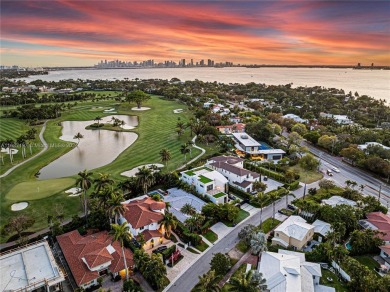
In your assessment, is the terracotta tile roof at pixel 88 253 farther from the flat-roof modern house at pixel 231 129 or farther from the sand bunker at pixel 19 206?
the flat-roof modern house at pixel 231 129

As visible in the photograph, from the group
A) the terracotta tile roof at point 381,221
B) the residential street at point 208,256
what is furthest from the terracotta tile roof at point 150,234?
the terracotta tile roof at point 381,221

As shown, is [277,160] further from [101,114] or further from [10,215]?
[101,114]

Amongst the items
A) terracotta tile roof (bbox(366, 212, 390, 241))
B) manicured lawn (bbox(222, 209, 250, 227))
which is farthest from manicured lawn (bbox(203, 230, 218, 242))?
terracotta tile roof (bbox(366, 212, 390, 241))

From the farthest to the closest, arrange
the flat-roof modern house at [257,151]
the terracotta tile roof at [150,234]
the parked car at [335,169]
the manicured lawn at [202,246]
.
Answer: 1. the flat-roof modern house at [257,151]
2. the parked car at [335,169]
3. the manicured lawn at [202,246]
4. the terracotta tile roof at [150,234]

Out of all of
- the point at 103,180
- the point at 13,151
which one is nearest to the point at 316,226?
the point at 103,180

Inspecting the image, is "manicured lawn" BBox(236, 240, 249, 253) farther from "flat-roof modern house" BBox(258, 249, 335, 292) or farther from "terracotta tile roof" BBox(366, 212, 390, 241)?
"terracotta tile roof" BBox(366, 212, 390, 241)

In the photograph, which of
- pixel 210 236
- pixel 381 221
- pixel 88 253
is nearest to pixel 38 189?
pixel 88 253
